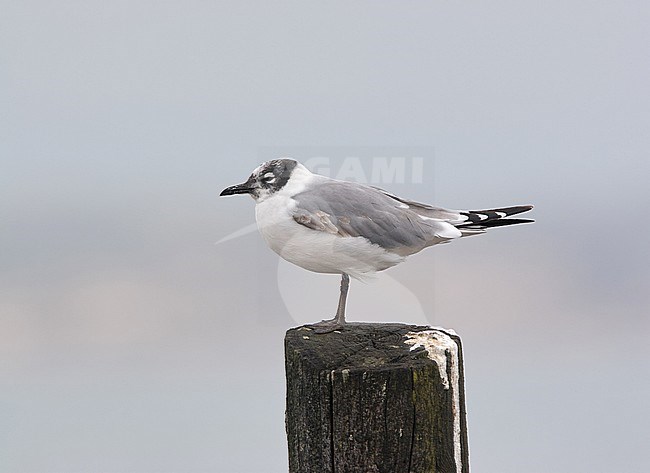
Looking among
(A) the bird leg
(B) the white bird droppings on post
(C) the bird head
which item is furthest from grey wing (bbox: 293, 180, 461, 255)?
(B) the white bird droppings on post

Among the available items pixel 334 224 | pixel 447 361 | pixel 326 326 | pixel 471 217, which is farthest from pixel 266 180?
pixel 447 361

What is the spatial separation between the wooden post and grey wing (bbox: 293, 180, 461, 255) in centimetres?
52

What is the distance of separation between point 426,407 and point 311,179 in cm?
104

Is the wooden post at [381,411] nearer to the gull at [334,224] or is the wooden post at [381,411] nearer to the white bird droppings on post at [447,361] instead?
the white bird droppings on post at [447,361]

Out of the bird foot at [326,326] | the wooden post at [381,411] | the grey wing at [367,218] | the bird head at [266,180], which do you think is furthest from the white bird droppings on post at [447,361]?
the bird head at [266,180]

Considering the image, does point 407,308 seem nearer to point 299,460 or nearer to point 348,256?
point 348,256

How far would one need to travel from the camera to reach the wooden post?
8.87 ft

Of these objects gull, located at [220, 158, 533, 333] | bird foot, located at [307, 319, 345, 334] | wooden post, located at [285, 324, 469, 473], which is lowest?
wooden post, located at [285, 324, 469, 473]

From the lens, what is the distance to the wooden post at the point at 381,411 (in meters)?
2.70

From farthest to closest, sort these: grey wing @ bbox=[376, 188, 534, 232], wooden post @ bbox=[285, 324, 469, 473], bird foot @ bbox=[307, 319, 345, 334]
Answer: grey wing @ bbox=[376, 188, 534, 232] → bird foot @ bbox=[307, 319, 345, 334] → wooden post @ bbox=[285, 324, 469, 473]

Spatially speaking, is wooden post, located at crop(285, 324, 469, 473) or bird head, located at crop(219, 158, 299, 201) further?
bird head, located at crop(219, 158, 299, 201)

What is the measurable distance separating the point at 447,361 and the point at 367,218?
26.9 inches

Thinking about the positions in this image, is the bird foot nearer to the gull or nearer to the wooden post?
the gull

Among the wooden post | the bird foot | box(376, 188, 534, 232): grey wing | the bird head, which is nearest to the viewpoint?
the wooden post
